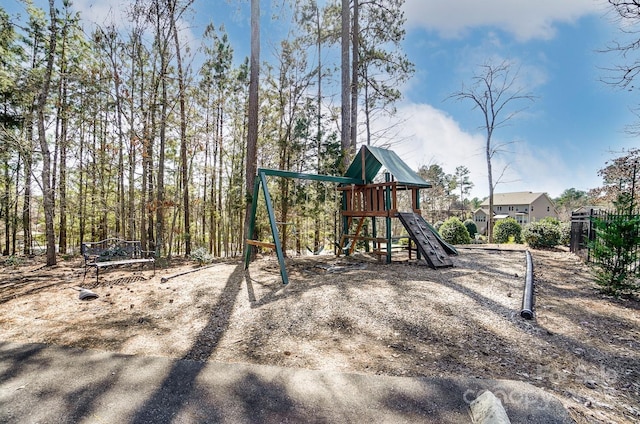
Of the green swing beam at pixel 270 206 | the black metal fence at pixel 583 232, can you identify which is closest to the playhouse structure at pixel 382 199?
the green swing beam at pixel 270 206

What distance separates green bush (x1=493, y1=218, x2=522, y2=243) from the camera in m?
14.5

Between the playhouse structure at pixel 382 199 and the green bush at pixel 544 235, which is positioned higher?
the playhouse structure at pixel 382 199

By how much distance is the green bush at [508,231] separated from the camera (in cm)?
1452

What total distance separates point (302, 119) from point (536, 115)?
42.3ft

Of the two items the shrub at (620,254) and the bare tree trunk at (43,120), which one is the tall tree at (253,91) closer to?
the bare tree trunk at (43,120)

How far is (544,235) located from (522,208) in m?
37.6

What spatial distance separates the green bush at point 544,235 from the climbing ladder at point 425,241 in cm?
639

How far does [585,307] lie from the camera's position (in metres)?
4.00

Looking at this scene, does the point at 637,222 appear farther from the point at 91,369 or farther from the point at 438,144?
the point at 438,144

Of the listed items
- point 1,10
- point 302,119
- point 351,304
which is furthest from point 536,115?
point 1,10

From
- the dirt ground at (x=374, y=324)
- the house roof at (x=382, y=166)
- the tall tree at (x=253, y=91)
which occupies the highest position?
the tall tree at (x=253, y=91)

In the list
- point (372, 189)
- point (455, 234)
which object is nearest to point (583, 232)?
point (455, 234)

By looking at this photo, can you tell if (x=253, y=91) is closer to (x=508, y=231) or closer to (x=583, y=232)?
(x=583, y=232)

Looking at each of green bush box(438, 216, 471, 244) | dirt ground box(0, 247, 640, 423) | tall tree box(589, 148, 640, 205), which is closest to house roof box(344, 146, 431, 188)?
dirt ground box(0, 247, 640, 423)
